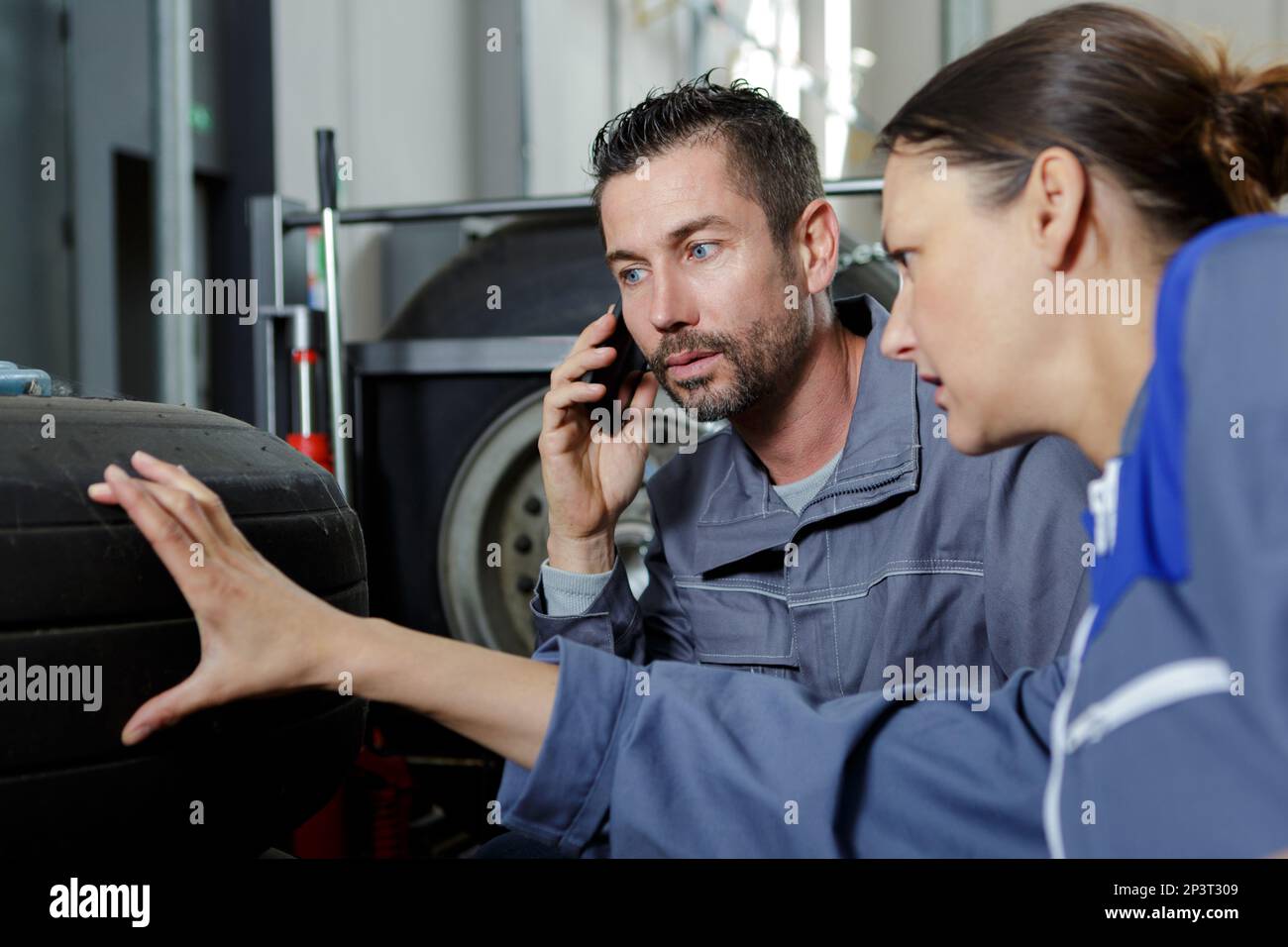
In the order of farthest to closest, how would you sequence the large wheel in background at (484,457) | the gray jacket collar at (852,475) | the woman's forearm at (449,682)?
the large wheel in background at (484,457)
the gray jacket collar at (852,475)
the woman's forearm at (449,682)

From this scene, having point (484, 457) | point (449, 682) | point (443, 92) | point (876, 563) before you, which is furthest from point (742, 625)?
point (443, 92)

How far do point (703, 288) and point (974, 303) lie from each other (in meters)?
0.59

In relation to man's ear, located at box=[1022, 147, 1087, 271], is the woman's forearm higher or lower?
lower

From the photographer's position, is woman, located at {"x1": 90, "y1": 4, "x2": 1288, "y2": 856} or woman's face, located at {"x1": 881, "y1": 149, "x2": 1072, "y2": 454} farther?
woman's face, located at {"x1": 881, "y1": 149, "x2": 1072, "y2": 454}

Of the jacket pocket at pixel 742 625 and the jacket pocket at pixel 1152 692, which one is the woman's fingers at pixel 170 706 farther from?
the jacket pocket at pixel 742 625

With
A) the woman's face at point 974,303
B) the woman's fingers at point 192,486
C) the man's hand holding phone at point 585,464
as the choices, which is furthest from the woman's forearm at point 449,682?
the man's hand holding phone at point 585,464

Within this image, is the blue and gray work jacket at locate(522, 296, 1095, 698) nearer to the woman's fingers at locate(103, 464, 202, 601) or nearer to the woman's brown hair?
the woman's brown hair

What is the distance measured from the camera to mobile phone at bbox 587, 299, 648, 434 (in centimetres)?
128

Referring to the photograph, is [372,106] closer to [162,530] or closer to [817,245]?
[817,245]

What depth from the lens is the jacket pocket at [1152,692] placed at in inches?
18.0

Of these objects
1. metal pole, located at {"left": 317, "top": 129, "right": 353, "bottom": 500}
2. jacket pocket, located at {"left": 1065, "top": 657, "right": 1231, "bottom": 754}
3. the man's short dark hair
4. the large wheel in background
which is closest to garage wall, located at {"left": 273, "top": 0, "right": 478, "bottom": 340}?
metal pole, located at {"left": 317, "top": 129, "right": 353, "bottom": 500}

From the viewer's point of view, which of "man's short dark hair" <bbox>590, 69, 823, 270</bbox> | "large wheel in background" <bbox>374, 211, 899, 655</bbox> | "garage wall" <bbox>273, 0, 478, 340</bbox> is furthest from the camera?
"garage wall" <bbox>273, 0, 478, 340</bbox>
